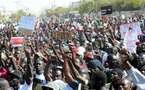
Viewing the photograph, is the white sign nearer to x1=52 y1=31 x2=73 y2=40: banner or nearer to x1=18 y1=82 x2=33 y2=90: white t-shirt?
x1=52 y1=31 x2=73 y2=40: banner

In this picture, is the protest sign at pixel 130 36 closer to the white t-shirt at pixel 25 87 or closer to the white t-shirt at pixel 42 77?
the white t-shirt at pixel 42 77

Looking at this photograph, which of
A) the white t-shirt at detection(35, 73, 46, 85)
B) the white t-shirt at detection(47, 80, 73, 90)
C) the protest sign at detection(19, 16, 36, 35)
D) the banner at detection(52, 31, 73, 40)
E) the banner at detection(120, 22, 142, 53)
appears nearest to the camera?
the white t-shirt at detection(47, 80, 73, 90)

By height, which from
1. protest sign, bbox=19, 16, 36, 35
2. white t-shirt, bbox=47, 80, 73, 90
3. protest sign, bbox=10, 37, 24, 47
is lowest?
protest sign, bbox=10, 37, 24, 47

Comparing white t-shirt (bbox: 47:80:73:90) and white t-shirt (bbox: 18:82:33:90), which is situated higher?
white t-shirt (bbox: 47:80:73:90)

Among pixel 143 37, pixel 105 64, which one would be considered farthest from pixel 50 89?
pixel 143 37

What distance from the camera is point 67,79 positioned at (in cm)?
779

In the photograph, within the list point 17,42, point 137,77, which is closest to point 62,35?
point 17,42

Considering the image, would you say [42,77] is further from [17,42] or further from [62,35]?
[62,35]

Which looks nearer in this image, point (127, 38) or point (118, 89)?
point (118, 89)

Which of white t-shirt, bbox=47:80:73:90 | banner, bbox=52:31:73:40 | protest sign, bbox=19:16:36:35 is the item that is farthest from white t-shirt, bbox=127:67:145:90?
banner, bbox=52:31:73:40

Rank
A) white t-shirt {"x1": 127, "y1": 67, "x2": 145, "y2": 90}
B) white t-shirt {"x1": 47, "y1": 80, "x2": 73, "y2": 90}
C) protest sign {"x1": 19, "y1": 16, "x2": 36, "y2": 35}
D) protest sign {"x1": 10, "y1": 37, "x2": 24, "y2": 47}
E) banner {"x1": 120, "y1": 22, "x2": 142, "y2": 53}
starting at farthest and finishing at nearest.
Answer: protest sign {"x1": 10, "y1": 37, "x2": 24, "y2": 47}
protest sign {"x1": 19, "y1": 16, "x2": 36, "y2": 35}
banner {"x1": 120, "y1": 22, "x2": 142, "y2": 53}
white t-shirt {"x1": 127, "y1": 67, "x2": 145, "y2": 90}
white t-shirt {"x1": 47, "y1": 80, "x2": 73, "y2": 90}

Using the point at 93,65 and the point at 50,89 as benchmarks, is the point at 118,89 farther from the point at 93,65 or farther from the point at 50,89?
the point at 93,65

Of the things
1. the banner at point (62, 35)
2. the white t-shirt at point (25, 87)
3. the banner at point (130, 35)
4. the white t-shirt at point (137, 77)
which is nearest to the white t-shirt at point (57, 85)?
the white t-shirt at point (137, 77)

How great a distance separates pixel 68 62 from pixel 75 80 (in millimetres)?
669
